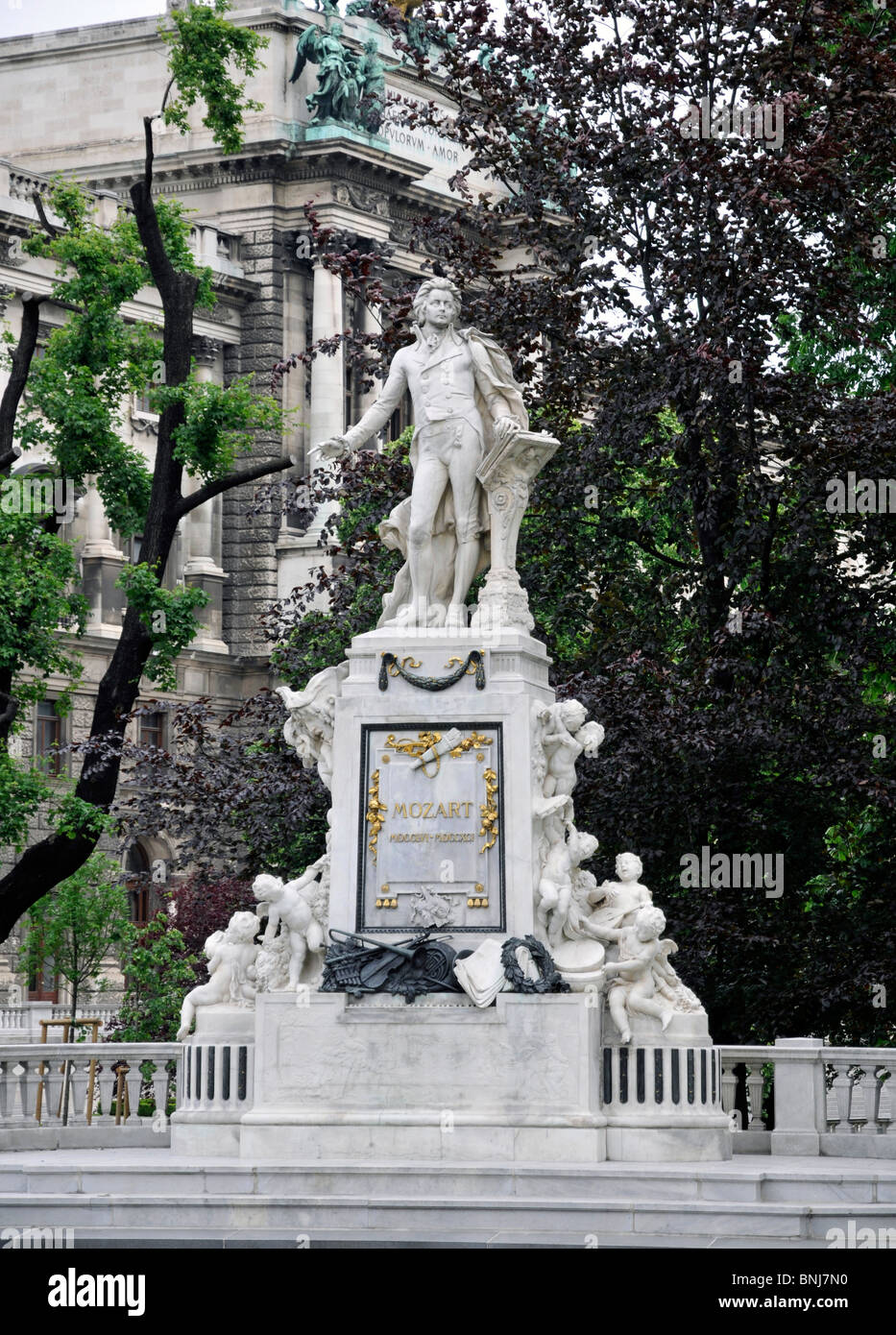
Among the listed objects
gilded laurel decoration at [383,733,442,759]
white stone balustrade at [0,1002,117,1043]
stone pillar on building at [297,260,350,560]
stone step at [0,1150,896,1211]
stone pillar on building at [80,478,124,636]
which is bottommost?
stone step at [0,1150,896,1211]

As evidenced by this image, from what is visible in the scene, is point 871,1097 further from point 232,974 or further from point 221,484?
point 221,484

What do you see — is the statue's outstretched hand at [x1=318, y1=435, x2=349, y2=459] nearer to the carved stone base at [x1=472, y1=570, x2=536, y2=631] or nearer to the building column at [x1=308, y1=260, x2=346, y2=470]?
the carved stone base at [x1=472, y1=570, x2=536, y2=631]

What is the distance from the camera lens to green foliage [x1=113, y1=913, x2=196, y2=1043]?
140 ft

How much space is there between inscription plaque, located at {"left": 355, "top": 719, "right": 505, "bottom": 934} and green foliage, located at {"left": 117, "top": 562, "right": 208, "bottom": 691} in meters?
8.57

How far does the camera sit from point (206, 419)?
28.7 metres

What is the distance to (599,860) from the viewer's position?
26750mm

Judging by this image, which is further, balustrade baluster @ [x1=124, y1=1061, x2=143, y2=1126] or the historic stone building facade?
the historic stone building facade

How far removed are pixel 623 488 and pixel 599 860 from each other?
413 cm

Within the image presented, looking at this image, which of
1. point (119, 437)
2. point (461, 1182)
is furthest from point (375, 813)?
point (119, 437)

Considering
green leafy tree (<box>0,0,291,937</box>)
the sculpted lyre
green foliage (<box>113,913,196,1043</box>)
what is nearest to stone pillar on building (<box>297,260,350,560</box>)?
→ green foliage (<box>113,913,196,1043</box>)

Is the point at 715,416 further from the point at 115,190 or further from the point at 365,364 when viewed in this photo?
the point at 115,190

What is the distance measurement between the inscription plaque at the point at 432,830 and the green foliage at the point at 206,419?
9.97m

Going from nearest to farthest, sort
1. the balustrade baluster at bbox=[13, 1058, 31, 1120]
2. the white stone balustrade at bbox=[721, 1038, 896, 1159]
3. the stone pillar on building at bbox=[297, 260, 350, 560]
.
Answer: the white stone balustrade at bbox=[721, 1038, 896, 1159] < the balustrade baluster at bbox=[13, 1058, 31, 1120] < the stone pillar on building at bbox=[297, 260, 350, 560]
